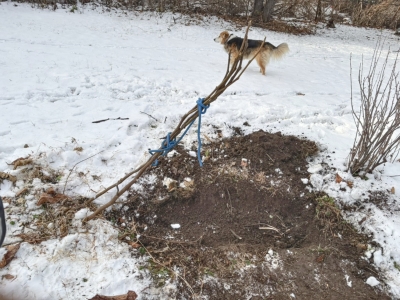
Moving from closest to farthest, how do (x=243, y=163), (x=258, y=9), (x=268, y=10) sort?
(x=243, y=163) → (x=268, y=10) → (x=258, y=9)

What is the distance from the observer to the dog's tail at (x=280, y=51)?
657 centimetres

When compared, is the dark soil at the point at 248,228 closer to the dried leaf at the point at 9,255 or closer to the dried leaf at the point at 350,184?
the dried leaf at the point at 350,184

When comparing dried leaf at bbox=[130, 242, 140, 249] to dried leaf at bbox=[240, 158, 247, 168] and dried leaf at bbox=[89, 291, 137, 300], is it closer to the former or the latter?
dried leaf at bbox=[89, 291, 137, 300]

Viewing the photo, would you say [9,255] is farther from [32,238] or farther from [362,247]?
[362,247]

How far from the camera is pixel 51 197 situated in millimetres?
2859

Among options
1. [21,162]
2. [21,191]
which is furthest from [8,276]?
[21,162]

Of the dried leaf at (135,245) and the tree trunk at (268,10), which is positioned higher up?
the tree trunk at (268,10)

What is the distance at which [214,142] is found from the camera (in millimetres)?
3986

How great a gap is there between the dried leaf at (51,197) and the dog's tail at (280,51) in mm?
5598

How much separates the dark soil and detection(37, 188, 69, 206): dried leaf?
56cm

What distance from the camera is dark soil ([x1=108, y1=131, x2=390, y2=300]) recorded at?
246 centimetres

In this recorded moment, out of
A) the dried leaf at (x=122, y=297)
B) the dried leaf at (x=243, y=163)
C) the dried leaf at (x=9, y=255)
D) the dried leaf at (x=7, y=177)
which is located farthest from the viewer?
the dried leaf at (x=243, y=163)

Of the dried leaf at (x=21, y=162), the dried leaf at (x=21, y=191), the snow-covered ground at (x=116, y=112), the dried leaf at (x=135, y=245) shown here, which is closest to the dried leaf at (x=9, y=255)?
the snow-covered ground at (x=116, y=112)

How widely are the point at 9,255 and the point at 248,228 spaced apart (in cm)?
217
